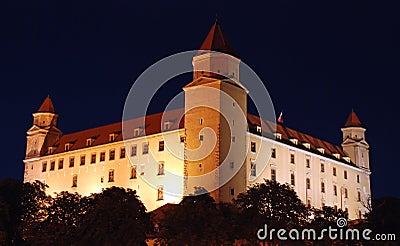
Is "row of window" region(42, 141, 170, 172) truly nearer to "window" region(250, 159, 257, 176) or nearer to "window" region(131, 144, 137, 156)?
"window" region(131, 144, 137, 156)

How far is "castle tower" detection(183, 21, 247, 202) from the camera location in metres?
76.0

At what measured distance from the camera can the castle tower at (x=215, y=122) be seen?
249ft

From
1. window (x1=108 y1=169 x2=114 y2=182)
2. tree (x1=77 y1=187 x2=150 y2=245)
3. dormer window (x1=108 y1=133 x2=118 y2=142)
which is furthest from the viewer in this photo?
dormer window (x1=108 y1=133 x2=118 y2=142)

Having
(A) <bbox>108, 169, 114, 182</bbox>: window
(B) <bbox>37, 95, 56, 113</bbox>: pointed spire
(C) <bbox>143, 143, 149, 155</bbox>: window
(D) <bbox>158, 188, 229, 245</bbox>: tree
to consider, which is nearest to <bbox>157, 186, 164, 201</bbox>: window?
(C) <bbox>143, 143, 149, 155</bbox>: window

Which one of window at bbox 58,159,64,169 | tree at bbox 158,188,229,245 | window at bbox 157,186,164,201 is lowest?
tree at bbox 158,188,229,245

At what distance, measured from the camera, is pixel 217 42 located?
82.2 meters

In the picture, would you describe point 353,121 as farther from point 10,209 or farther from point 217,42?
point 10,209

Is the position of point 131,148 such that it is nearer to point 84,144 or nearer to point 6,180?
point 84,144

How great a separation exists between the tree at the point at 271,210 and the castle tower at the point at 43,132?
45.3 m

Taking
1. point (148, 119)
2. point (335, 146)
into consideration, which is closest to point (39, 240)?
point (148, 119)

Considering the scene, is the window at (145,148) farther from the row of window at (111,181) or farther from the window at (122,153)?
the window at (122,153)

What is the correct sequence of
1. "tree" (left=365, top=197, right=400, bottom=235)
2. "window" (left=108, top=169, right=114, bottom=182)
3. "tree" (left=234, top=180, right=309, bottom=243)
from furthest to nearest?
"window" (left=108, top=169, right=114, bottom=182)
"tree" (left=365, top=197, right=400, bottom=235)
"tree" (left=234, top=180, right=309, bottom=243)

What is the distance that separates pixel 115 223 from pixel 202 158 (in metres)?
19.4

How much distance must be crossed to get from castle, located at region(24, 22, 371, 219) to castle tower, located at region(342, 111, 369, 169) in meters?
0.22
